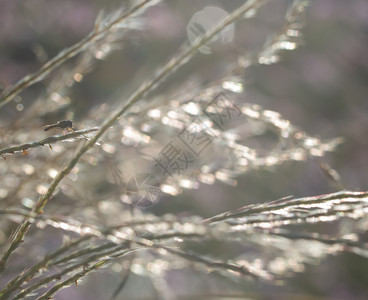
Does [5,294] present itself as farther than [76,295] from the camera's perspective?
No

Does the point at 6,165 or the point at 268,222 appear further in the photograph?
the point at 6,165

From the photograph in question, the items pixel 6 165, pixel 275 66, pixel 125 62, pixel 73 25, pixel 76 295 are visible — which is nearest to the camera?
pixel 6 165

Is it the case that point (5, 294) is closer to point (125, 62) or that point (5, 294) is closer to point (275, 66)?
point (125, 62)

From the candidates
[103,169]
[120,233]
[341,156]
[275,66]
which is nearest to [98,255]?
[120,233]

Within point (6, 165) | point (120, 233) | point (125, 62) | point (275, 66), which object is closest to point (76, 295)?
point (6, 165)

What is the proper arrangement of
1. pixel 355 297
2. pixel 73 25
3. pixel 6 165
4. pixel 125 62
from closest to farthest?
pixel 6 165, pixel 355 297, pixel 73 25, pixel 125 62

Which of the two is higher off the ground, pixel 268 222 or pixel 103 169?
pixel 103 169

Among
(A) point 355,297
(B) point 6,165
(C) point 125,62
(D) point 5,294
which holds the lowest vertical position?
(D) point 5,294

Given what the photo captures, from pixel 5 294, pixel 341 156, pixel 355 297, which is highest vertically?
pixel 341 156

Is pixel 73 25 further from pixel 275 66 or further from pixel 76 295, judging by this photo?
pixel 76 295
